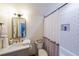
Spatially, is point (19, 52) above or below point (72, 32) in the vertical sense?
below

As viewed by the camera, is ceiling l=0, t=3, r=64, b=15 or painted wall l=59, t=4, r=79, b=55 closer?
painted wall l=59, t=4, r=79, b=55

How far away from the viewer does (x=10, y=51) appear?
142 centimetres

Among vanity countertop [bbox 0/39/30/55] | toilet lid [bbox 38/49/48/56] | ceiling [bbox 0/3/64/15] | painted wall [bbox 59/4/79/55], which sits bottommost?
toilet lid [bbox 38/49/48/56]

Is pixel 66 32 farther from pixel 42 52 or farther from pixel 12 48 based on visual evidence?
pixel 12 48

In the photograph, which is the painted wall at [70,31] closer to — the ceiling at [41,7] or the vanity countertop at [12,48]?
the ceiling at [41,7]

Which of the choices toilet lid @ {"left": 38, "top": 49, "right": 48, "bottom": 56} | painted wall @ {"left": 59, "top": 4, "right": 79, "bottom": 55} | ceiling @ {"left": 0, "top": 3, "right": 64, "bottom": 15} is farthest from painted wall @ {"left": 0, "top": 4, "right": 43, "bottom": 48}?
painted wall @ {"left": 59, "top": 4, "right": 79, "bottom": 55}

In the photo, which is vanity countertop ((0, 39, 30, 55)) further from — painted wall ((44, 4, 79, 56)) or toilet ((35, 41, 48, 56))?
painted wall ((44, 4, 79, 56))

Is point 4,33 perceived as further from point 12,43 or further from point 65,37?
point 65,37

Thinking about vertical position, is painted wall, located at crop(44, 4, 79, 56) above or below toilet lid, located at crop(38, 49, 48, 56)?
above

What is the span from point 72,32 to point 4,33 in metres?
0.81

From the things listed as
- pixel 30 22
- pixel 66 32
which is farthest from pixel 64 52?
pixel 30 22

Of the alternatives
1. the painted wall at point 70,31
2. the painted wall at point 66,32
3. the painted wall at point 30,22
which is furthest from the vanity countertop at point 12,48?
the painted wall at point 70,31

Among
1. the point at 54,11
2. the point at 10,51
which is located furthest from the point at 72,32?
the point at 10,51

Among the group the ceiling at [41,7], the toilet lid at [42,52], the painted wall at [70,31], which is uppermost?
the ceiling at [41,7]
